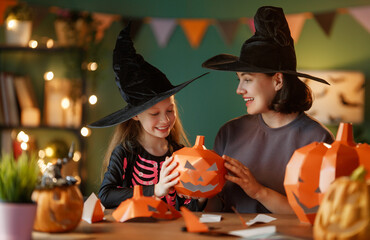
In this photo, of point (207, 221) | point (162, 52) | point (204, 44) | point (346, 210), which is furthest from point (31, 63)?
point (346, 210)

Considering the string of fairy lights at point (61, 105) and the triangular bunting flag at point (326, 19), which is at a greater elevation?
the triangular bunting flag at point (326, 19)

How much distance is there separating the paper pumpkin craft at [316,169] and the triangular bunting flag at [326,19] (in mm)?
2774

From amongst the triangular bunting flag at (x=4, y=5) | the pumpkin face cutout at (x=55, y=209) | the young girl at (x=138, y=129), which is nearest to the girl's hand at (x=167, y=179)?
the young girl at (x=138, y=129)

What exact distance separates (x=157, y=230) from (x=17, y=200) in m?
0.32

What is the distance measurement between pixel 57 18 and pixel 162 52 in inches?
36.6

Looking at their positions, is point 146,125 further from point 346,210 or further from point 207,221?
point 346,210

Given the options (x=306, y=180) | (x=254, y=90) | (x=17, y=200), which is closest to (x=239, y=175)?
(x=306, y=180)

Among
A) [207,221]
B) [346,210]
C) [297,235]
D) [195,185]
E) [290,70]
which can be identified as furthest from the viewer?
[290,70]

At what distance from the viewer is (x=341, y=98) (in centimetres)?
341

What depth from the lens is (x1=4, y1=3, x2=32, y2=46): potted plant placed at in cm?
349

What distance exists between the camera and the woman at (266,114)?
60.4 inches

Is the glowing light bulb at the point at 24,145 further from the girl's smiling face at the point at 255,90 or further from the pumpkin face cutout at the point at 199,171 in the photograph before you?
the pumpkin face cutout at the point at 199,171

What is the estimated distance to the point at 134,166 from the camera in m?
1.75

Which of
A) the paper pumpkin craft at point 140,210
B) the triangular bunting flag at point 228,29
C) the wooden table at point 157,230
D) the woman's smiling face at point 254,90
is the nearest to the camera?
the wooden table at point 157,230
